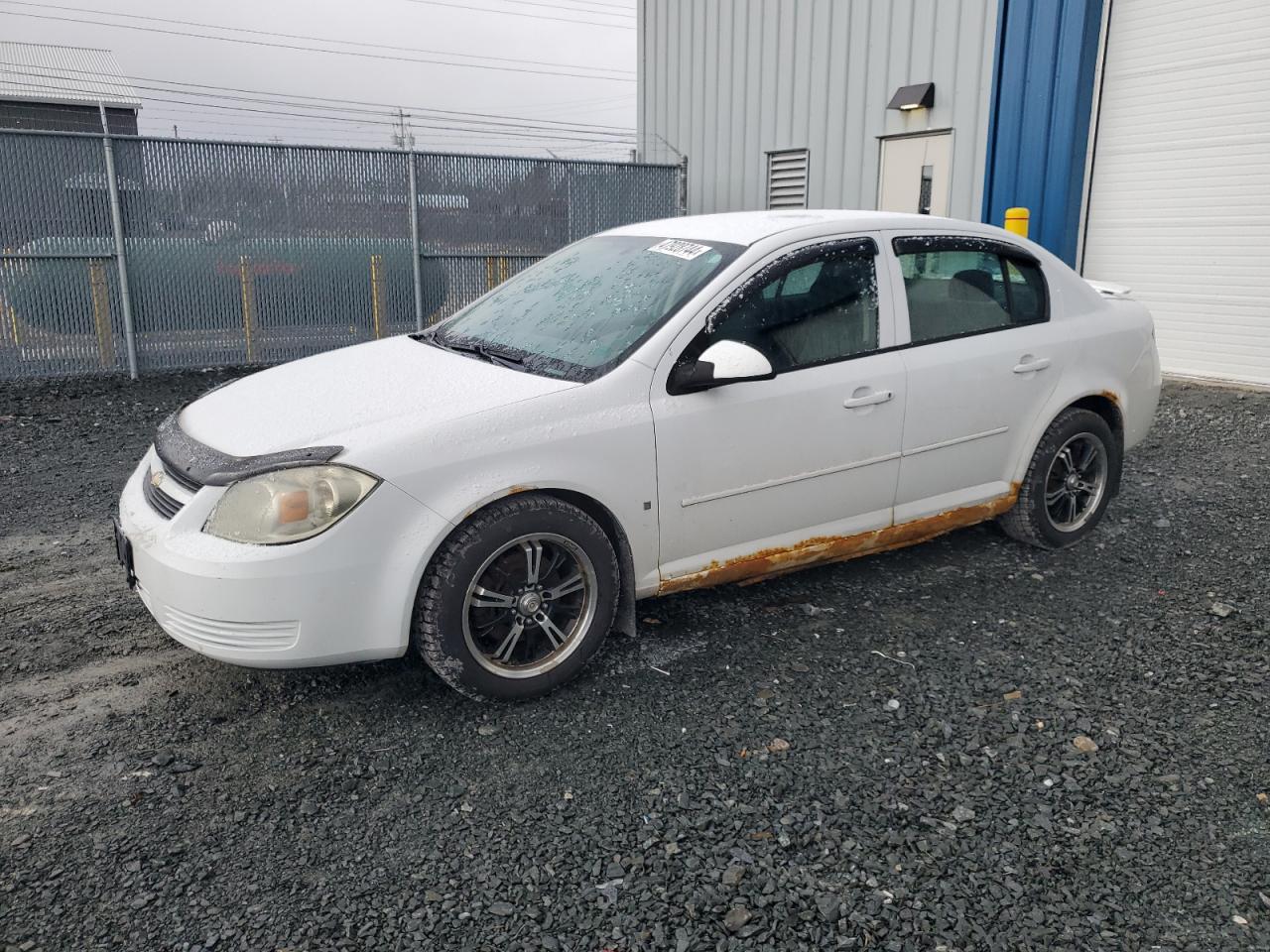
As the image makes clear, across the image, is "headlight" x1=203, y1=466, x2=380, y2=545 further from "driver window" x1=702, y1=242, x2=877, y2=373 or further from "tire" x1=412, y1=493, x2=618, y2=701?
"driver window" x1=702, y1=242, x2=877, y2=373

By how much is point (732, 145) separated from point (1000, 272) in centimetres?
968

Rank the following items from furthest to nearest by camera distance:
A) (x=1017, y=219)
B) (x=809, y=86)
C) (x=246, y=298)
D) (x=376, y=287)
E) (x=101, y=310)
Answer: (x=809, y=86) → (x=376, y=287) → (x=246, y=298) → (x=1017, y=219) → (x=101, y=310)

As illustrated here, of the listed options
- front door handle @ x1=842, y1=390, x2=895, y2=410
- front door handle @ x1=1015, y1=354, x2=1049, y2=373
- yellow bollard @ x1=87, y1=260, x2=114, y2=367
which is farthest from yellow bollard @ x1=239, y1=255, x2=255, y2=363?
front door handle @ x1=1015, y1=354, x2=1049, y2=373

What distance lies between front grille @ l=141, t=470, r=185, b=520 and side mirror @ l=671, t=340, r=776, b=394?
1.76 metres

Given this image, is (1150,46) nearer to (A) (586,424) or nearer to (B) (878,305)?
(B) (878,305)

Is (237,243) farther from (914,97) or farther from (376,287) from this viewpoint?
(914,97)

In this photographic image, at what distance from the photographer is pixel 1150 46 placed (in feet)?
32.1

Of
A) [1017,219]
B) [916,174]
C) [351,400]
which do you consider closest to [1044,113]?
[1017,219]

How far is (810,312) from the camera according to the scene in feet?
13.4

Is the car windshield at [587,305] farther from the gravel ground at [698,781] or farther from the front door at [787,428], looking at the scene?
the gravel ground at [698,781]

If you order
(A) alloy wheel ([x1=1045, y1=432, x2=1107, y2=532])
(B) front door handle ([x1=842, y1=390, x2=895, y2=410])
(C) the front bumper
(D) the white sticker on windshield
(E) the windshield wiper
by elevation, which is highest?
(D) the white sticker on windshield

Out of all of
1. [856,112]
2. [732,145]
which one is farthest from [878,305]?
[732,145]

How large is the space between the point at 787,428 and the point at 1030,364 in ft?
4.84

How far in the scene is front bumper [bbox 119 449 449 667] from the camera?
3.07 meters
